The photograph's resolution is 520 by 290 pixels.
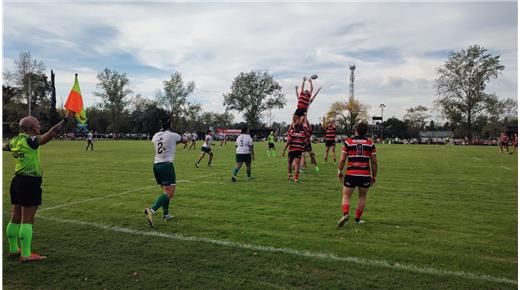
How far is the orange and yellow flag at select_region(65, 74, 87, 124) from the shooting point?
511 centimetres

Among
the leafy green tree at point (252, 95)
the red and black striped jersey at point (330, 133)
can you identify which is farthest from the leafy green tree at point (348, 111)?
the red and black striped jersey at point (330, 133)

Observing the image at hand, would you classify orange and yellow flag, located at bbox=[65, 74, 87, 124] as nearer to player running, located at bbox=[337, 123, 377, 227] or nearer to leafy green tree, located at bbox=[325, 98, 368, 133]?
player running, located at bbox=[337, 123, 377, 227]

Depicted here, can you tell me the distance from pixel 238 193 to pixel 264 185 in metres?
1.63

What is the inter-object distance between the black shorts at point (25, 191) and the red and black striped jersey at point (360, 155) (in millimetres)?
4870

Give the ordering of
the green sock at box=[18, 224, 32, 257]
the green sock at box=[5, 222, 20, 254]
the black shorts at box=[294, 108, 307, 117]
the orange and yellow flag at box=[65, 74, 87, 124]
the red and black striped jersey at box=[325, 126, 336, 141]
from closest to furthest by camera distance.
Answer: the green sock at box=[18, 224, 32, 257]
the orange and yellow flag at box=[65, 74, 87, 124]
the green sock at box=[5, 222, 20, 254]
the black shorts at box=[294, 108, 307, 117]
the red and black striped jersey at box=[325, 126, 336, 141]

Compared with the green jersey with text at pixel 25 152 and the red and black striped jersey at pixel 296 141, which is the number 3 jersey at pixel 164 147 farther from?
the red and black striped jersey at pixel 296 141

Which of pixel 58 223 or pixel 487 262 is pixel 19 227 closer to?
pixel 58 223

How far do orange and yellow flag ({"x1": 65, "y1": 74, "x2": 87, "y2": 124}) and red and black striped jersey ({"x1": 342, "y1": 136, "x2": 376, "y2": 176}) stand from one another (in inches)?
171

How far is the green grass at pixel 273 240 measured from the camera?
4.42 m

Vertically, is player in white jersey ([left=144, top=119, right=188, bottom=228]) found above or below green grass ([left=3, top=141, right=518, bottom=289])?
above

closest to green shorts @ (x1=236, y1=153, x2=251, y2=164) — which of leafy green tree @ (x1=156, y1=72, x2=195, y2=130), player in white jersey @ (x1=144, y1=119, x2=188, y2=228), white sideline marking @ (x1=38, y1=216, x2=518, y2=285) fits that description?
player in white jersey @ (x1=144, y1=119, x2=188, y2=228)

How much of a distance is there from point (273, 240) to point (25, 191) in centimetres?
348

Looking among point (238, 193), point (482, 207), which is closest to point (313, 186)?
point (238, 193)

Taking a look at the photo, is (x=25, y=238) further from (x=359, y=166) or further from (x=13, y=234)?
(x=359, y=166)
